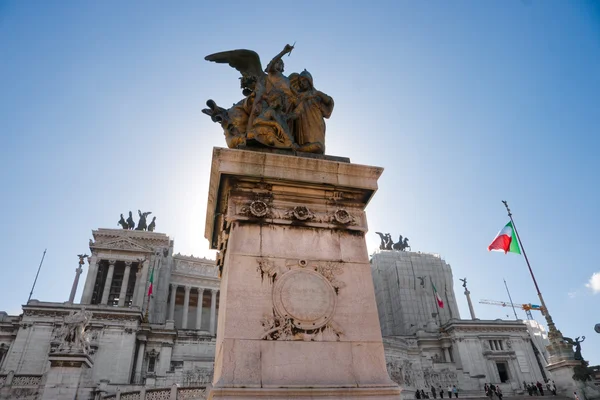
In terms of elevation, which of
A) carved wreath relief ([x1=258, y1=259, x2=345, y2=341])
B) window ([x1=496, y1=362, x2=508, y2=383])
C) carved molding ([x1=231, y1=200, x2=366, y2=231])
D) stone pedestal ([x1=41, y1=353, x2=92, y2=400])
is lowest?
carved wreath relief ([x1=258, y1=259, x2=345, y2=341])

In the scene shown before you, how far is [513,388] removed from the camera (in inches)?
1661

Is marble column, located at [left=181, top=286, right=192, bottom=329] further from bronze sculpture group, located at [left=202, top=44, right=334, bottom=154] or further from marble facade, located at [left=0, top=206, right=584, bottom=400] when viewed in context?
bronze sculpture group, located at [left=202, top=44, right=334, bottom=154]

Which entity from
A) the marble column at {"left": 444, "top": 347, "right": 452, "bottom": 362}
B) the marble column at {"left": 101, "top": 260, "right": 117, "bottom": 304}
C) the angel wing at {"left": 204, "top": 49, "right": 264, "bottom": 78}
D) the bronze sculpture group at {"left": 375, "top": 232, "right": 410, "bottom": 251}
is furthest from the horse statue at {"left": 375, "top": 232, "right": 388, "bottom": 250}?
the angel wing at {"left": 204, "top": 49, "right": 264, "bottom": 78}

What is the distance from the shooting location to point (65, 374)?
1633cm

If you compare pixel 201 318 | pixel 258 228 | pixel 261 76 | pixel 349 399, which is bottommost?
pixel 349 399

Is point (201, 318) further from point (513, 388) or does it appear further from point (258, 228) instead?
point (258, 228)

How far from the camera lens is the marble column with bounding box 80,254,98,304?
48.4m

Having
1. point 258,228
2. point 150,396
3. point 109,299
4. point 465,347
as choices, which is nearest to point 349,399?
point 258,228

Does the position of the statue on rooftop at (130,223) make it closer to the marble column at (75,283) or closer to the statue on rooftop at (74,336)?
the marble column at (75,283)

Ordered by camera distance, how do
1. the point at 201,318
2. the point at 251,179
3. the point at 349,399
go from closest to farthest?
the point at 349,399 → the point at 251,179 → the point at 201,318

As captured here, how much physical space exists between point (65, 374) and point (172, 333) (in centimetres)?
2331

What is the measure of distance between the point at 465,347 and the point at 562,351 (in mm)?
25586

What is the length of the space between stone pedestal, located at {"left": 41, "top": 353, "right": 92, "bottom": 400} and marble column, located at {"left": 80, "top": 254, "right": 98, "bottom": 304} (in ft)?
115

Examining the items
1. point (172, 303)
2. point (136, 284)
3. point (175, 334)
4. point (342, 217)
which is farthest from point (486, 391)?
point (172, 303)
